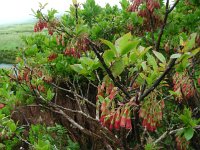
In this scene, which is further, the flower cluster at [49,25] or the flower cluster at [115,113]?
the flower cluster at [49,25]

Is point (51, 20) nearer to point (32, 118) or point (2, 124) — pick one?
point (2, 124)

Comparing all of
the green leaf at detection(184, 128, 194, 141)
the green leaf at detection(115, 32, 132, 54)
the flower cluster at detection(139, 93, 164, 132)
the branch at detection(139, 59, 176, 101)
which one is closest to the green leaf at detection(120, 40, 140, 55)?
the green leaf at detection(115, 32, 132, 54)

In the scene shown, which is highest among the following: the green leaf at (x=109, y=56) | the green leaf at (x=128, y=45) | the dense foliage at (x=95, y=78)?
the green leaf at (x=128, y=45)

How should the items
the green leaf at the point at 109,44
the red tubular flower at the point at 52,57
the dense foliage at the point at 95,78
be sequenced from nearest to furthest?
the green leaf at the point at 109,44
the dense foliage at the point at 95,78
the red tubular flower at the point at 52,57

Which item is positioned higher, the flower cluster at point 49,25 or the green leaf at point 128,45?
the green leaf at point 128,45

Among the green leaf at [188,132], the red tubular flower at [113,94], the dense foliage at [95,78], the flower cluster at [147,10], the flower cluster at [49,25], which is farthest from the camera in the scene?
the flower cluster at [49,25]

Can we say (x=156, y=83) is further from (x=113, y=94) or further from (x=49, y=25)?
(x=49, y=25)

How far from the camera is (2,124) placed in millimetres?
3504

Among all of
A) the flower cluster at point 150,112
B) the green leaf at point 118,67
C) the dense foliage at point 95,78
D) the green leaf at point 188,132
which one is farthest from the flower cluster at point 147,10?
the green leaf at point 118,67

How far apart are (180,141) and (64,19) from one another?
9.23ft

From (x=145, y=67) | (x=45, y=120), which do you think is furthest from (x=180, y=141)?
(x=45, y=120)

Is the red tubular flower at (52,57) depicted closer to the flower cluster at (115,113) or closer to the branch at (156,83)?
the flower cluster at (115,113)

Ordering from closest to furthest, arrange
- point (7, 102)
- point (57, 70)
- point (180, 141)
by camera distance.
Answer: point (180, 141) → point (7, 102) → point (57, 70)

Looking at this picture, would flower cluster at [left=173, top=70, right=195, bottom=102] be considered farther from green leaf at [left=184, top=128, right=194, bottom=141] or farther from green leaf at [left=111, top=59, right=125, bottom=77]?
green leaf at [left=111, top=59, right=125, bottom=77]
